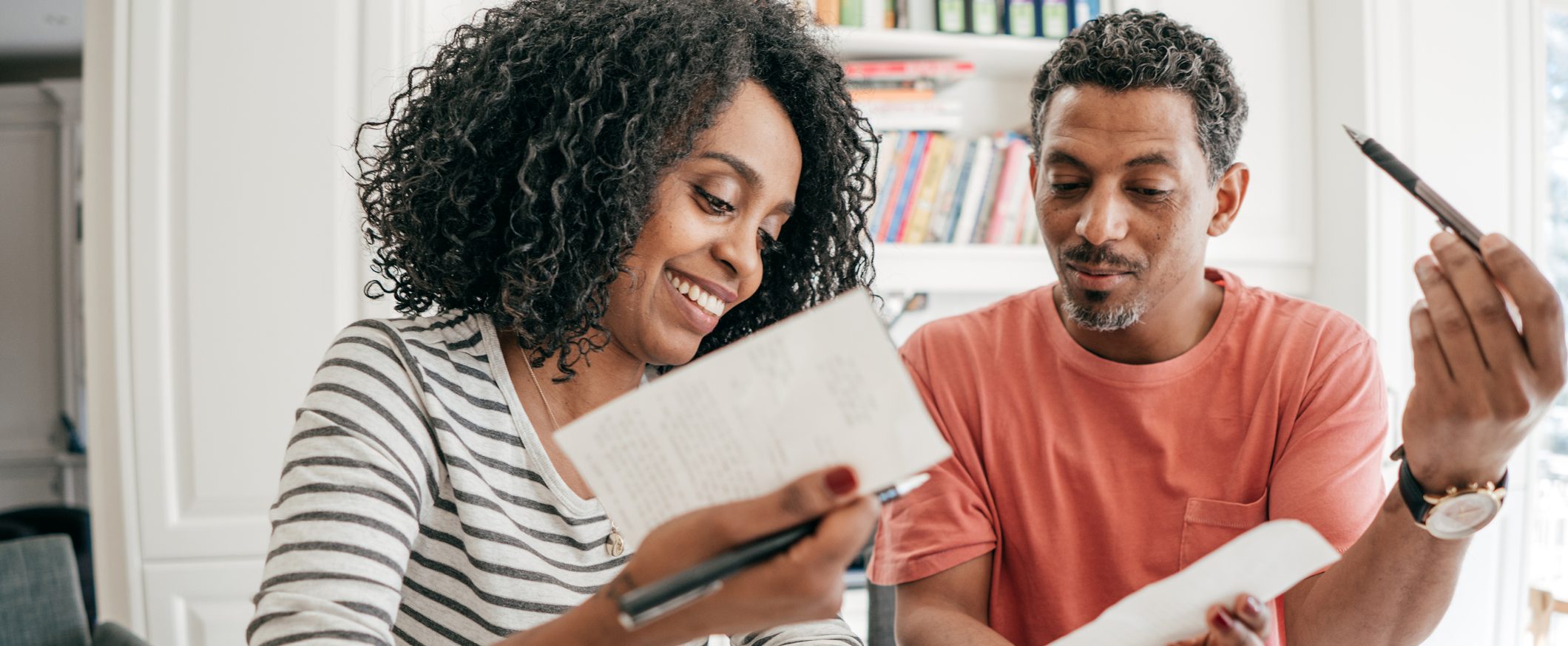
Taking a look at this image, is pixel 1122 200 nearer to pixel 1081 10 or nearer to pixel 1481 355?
pixel 1481 355

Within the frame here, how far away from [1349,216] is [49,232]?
17.5ft

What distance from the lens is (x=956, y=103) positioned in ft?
7.30

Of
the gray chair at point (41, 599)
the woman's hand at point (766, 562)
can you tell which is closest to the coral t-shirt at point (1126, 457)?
the woman's hand at point (766, 562)

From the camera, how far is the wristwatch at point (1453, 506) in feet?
2.88

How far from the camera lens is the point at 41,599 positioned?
1574 mm

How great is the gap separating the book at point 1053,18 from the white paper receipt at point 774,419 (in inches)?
73.1

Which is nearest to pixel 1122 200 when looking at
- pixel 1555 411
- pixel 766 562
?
pixel 766 562

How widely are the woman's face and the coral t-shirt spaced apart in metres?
0.40

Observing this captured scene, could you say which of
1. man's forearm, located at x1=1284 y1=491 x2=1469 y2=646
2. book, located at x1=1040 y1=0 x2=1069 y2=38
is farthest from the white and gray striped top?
book, located at x1=1040 y1=0 x2=1069 y2=38

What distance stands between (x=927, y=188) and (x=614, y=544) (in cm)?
143

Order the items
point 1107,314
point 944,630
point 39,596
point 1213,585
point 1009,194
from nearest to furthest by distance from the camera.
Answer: point 1213,585 < point 944,630 < point 1107,314 < point 39,596 < point 1009,194

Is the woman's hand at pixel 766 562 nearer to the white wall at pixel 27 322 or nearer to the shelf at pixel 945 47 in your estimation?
the shelf at pixel 945 47

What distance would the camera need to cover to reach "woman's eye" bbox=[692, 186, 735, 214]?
0.96 metres

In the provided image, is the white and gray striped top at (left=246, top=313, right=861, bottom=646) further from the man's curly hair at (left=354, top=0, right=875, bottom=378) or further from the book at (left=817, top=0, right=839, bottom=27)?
the book at (left=817, top=0, right=839, bottom=27)
